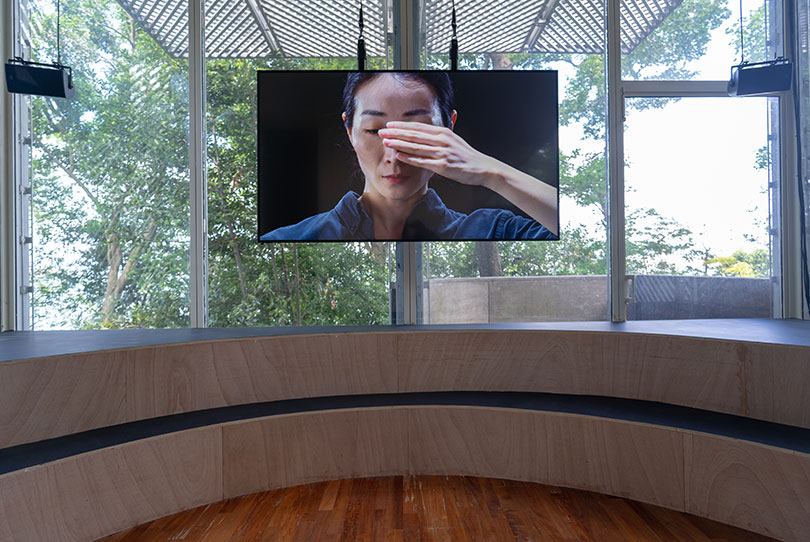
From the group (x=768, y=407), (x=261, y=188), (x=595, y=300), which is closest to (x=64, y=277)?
(x=261, y=188)

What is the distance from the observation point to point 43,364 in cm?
184

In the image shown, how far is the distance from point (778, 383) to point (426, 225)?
154 centimetres

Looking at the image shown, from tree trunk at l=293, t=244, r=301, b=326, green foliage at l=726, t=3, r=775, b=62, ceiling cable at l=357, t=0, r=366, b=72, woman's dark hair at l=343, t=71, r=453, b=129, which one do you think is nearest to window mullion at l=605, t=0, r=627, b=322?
green foliage at l=726, t=3, r=775, b=62

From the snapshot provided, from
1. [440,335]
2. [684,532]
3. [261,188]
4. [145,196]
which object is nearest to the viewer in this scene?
[684,532]

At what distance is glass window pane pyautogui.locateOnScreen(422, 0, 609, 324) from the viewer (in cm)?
291

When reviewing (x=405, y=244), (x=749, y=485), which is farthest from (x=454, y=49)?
(x=749, y=485)

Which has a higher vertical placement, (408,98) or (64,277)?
(408,98)

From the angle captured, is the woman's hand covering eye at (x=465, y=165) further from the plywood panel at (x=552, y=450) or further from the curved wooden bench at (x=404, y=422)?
the plywood panel at (x=552, y=450)

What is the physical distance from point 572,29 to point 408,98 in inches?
39.4

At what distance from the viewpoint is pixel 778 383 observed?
1984 mm

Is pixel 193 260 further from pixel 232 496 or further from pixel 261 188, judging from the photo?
pixel 232 496

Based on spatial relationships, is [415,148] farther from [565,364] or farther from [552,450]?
[552,450]

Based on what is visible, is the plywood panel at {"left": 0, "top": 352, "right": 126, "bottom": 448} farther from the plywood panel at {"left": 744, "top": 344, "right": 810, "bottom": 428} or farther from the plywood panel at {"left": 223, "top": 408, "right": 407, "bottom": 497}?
the plywood panel at {"left": 744, "top": 344, "right": 810, "bottom": 428}

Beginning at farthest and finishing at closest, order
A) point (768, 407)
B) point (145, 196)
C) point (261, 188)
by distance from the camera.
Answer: point (145, 196)
point (261, 188)
point (768, 407)
